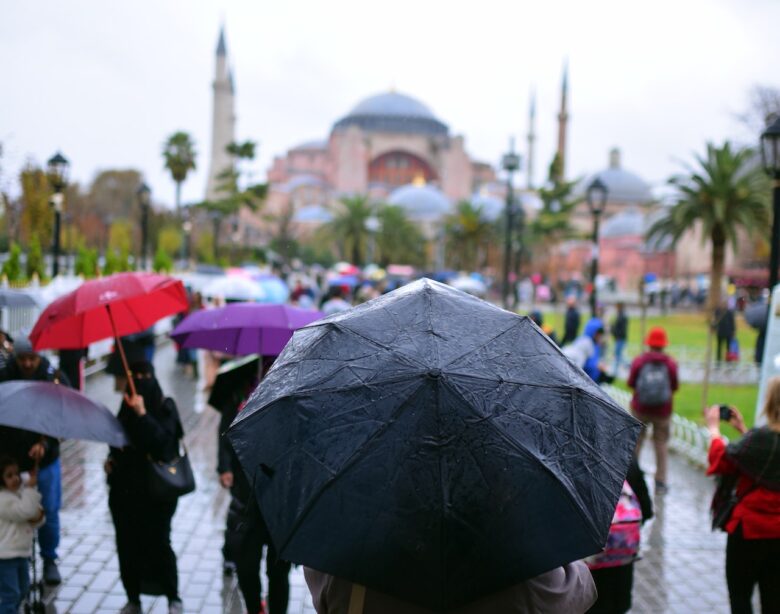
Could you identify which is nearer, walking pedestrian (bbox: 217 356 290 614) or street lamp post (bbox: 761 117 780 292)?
walking pedestrian (bbox: 217 356 290 614)

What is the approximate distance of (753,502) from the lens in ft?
13.5

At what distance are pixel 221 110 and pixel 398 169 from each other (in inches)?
732

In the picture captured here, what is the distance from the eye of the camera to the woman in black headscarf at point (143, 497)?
15.3ft

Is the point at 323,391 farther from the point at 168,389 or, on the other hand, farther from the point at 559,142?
the point at 559,142

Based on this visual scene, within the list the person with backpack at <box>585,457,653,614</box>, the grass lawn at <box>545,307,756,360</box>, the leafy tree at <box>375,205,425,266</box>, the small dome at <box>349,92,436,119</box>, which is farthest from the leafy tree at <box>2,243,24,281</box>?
the small dome at <box>349,92,436,119</box>

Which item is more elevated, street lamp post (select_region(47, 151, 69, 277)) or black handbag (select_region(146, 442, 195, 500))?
street lamp post (select_region(47, 151, 69, 277))

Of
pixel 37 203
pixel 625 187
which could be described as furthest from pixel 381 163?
pixel 37 203

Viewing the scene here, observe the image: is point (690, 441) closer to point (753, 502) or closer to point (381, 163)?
point (753, 502)

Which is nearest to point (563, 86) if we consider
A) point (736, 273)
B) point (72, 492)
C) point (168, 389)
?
point (736, 273)

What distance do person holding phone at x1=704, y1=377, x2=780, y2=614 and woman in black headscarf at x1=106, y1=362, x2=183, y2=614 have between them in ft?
9.59

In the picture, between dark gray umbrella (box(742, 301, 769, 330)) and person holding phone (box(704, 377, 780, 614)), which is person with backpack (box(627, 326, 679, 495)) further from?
dark gray umbrella (box(742, 301, 769, 330))

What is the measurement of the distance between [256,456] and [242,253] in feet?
185

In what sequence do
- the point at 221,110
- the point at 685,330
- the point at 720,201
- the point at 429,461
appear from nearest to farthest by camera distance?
the point at 429,461
the point at 720,201
the point at 685,330
the point at 221,110

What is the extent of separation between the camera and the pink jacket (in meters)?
2.39
